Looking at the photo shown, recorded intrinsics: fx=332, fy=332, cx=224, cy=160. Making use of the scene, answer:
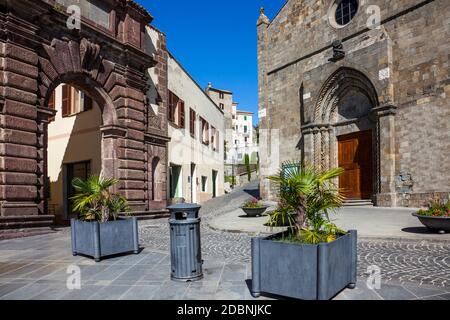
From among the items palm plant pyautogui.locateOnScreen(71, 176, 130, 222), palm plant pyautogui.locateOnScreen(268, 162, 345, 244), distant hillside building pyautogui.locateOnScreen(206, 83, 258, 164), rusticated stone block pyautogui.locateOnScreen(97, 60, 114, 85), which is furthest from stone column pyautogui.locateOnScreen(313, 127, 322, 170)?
distant hillside building pyautogui.locateOnScreen(206, 83, 258, 164)

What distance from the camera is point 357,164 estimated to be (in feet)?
51.6

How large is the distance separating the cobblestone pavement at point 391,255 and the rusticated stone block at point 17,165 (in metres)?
3.79

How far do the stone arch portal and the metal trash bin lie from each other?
11.3m

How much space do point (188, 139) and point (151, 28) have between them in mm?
6703

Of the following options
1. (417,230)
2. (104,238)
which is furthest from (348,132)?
(104,238)

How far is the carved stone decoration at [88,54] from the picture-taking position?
11195 mm


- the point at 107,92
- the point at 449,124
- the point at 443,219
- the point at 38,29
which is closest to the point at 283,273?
the point at 443,219

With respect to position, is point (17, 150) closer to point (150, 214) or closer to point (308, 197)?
point (150, 214)

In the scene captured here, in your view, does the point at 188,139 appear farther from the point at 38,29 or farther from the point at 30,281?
the point at 30,281

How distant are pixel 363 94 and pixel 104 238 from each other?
45.0ft

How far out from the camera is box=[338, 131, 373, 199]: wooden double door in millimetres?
15172

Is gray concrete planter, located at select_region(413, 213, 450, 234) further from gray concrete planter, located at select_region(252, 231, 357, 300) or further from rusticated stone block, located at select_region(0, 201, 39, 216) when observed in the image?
rusticated stone block, located at select_region(0, 201, 39, 216)

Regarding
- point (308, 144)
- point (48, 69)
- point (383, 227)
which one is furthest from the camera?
point (308, 144)
